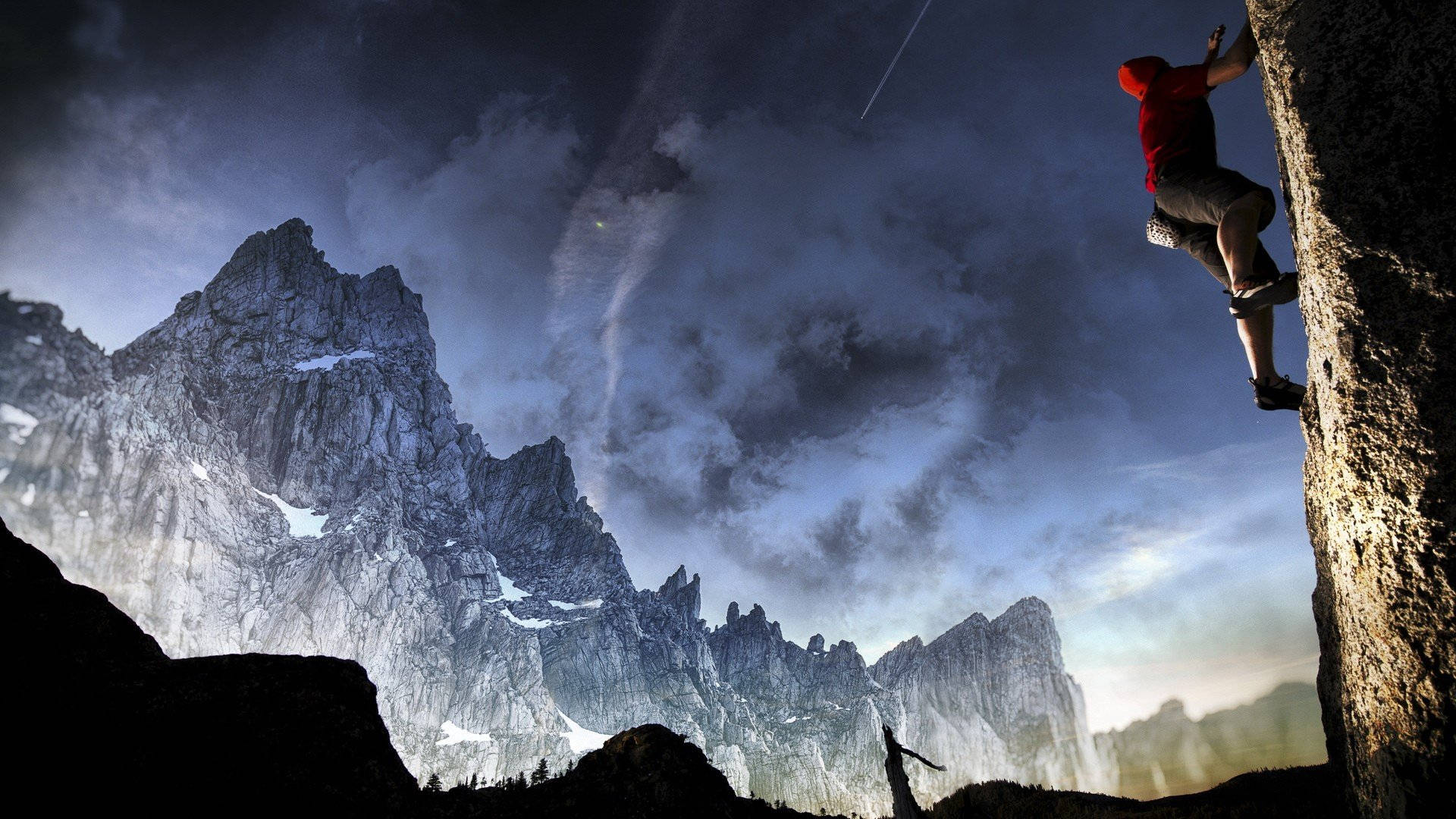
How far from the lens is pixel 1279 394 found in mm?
3852

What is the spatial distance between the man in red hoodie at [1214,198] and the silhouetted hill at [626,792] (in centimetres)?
656

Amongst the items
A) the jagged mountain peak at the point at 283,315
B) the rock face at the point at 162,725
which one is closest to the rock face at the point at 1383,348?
the rock face at the point at 162,725

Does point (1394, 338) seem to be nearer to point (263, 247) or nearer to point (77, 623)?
point (77, 623)

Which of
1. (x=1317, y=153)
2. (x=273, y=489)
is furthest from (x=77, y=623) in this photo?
(x=273, y=489)

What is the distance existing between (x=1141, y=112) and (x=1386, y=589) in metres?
3.14

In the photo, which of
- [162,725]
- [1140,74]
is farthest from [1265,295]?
[162,725]

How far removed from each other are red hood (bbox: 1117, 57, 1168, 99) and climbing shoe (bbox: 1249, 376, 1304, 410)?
2.12 meters

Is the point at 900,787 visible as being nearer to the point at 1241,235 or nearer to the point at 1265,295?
the point at 1265,295

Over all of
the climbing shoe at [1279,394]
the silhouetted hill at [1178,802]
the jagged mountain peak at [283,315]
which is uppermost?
the jagged mountain peak at [283,315]

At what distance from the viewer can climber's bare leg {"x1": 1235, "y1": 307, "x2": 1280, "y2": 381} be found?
3.76m

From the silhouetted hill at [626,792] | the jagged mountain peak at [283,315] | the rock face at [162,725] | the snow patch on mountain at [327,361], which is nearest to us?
the rock face at [162,725]

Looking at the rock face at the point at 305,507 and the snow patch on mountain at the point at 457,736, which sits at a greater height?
the rock face at the point at 305,507

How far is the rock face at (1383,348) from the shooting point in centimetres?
256

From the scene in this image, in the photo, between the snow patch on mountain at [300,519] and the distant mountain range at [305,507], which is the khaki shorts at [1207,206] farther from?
the snow patch on mountain at [300,519]
